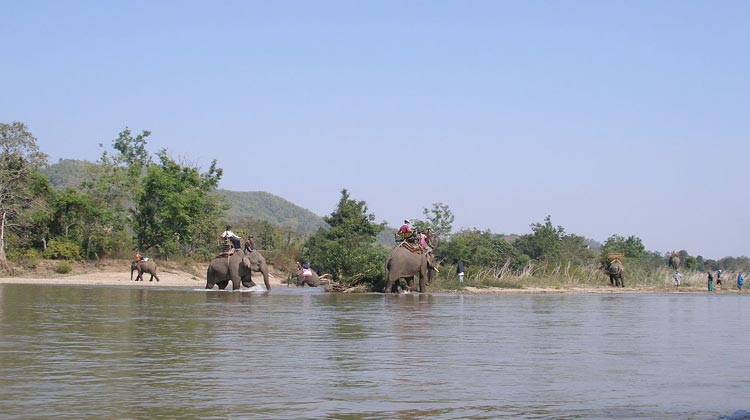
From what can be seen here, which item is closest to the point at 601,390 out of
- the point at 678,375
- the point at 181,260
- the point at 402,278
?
the point at 678,375

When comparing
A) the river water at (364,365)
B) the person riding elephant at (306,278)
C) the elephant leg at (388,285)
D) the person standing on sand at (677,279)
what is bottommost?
the river water at (364,365)

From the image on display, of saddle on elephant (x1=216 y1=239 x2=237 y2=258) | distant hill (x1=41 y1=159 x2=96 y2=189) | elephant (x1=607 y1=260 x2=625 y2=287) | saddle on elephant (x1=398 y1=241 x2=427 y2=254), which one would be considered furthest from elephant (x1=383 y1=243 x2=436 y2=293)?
distant hill (x1=41 y1=159 x2=96 y2=189)

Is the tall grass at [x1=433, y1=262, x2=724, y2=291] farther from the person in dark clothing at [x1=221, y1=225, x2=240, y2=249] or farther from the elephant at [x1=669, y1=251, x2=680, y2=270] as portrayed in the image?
the person in dark clothing at [x1=221, y1=225, x2=240, y2=249]

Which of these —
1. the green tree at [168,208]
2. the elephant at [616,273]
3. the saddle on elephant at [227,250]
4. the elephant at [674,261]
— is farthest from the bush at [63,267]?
the elephant at [674,261]

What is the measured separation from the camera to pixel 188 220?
5359 cm

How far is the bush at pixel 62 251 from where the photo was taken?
48344 millimetres

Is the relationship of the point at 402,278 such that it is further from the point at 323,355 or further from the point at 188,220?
the point at 188,220

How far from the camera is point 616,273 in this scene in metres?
42.8

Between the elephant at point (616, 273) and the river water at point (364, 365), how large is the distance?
22.2 metres

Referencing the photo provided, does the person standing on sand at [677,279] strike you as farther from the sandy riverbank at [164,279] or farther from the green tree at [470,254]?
the green tree at [470,254]

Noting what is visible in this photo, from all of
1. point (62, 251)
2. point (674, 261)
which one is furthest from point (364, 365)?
point (674, 261)

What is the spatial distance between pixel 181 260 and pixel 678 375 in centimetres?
4319

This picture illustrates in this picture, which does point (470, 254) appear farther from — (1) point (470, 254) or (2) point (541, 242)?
(2) point (541, 242)

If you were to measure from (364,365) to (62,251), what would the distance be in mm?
39657
